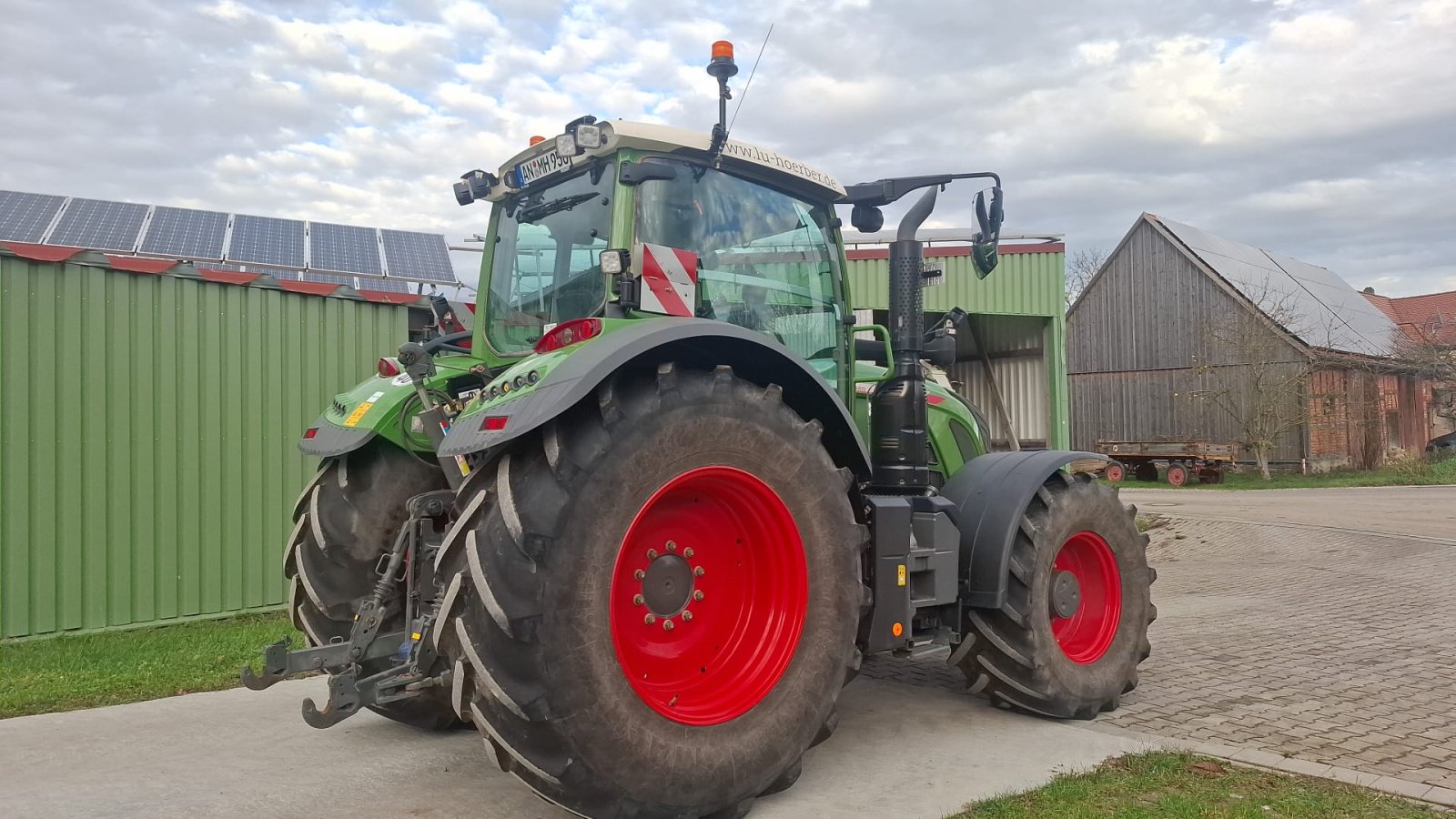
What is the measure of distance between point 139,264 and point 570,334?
18.0 ft

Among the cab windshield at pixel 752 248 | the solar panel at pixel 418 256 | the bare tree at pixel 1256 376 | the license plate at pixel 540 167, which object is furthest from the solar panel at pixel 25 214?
the bare tree at pixel 1256 376

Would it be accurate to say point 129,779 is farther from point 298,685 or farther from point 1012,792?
point 1012,792

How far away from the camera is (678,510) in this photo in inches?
148

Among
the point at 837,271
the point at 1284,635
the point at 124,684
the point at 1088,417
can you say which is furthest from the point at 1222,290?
the point at 124,684

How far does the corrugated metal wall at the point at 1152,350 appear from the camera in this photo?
91.4 ft

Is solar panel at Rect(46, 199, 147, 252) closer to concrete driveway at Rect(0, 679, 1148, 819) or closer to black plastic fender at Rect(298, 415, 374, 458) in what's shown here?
concrete driveway at Rect(0, 679, 1148, 819)

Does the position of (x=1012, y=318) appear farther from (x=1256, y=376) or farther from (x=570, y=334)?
(x=570, y=334)

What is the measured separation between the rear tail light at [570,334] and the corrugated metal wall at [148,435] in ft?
17.4

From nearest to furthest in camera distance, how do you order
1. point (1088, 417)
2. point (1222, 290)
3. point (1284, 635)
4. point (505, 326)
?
point (505, 326), point (1284, 635), point (1222, 290), point (1088, 417)

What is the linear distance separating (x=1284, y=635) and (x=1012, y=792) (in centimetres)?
427

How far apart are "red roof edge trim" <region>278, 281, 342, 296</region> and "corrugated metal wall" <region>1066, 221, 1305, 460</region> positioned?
2438cm

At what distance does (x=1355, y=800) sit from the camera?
12.1 ft

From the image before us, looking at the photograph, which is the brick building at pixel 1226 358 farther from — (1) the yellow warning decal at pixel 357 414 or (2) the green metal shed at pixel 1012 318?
(1) the yellow warning decal at pixel 357 414

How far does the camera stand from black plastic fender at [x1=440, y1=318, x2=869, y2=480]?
3160 millimetres
